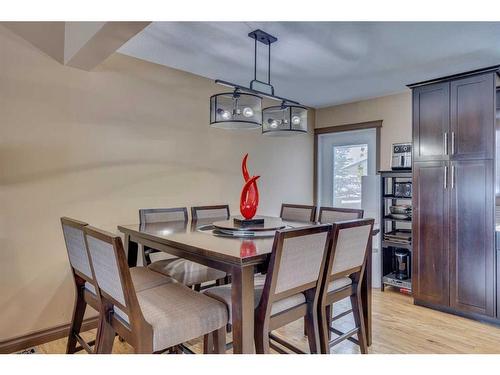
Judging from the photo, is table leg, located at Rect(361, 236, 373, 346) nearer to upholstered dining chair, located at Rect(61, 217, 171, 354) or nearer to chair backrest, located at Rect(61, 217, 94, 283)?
upholstered dining chair, located at Rect(61, 217, 171, 354)

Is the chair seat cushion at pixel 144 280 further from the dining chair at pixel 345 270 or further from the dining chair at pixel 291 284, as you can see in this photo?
the dining chair at pixel 345 270

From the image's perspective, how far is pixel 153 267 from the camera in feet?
8.07

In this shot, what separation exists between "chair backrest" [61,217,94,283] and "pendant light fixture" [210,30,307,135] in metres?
1.13

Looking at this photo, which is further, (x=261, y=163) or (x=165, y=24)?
(x=261, y=163)

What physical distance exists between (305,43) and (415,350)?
243cm

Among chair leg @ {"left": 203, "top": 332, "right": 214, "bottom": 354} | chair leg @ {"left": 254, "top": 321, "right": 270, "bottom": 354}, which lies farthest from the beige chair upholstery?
chair leg @ {"left": 203, "top": 332, "right": 214, "bottom": 354}

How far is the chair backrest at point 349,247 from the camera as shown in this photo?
184cm

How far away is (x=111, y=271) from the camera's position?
142 cm

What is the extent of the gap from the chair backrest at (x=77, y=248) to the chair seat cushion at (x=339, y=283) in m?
1.36

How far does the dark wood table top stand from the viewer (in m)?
1.53

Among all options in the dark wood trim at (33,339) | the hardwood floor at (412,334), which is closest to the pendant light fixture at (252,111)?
the hardwood floor at (412,334)

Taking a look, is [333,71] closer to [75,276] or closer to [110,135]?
[110,135]
